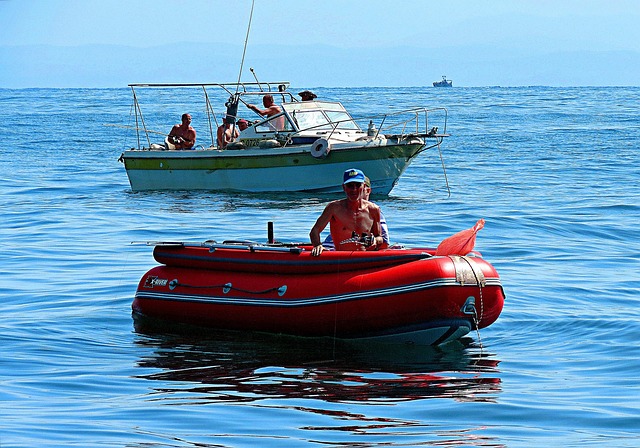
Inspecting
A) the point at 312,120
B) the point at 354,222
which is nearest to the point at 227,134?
the point at 312,120

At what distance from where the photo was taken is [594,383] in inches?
360

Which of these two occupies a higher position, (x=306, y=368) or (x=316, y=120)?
(x=316, y=120)

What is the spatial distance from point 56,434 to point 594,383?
14.7 feet

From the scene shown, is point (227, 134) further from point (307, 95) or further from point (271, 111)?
point (307, 95)

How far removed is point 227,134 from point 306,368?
44.7ft

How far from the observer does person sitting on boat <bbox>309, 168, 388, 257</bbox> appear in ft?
35.6

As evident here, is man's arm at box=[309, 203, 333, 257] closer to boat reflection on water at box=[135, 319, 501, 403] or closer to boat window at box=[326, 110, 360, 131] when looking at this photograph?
boat reflection on water at box=[135, 319, 501, 403]

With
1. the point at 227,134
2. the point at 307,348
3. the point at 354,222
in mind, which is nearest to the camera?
the point at 307,348

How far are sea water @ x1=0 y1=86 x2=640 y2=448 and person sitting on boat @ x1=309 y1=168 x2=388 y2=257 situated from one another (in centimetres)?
106

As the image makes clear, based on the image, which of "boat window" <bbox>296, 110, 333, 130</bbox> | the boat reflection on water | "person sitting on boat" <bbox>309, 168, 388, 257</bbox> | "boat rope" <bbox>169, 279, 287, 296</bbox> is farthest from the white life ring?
"person sitting on boat" <bbox>309, 168, 388, 257</bbox>

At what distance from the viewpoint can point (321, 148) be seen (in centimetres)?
2136

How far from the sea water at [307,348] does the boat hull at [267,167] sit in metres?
0.33

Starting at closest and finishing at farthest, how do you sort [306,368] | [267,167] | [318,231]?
[306,368]
[318,231]
[267,167]

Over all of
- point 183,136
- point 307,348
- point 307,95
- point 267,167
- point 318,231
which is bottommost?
point 307,348
